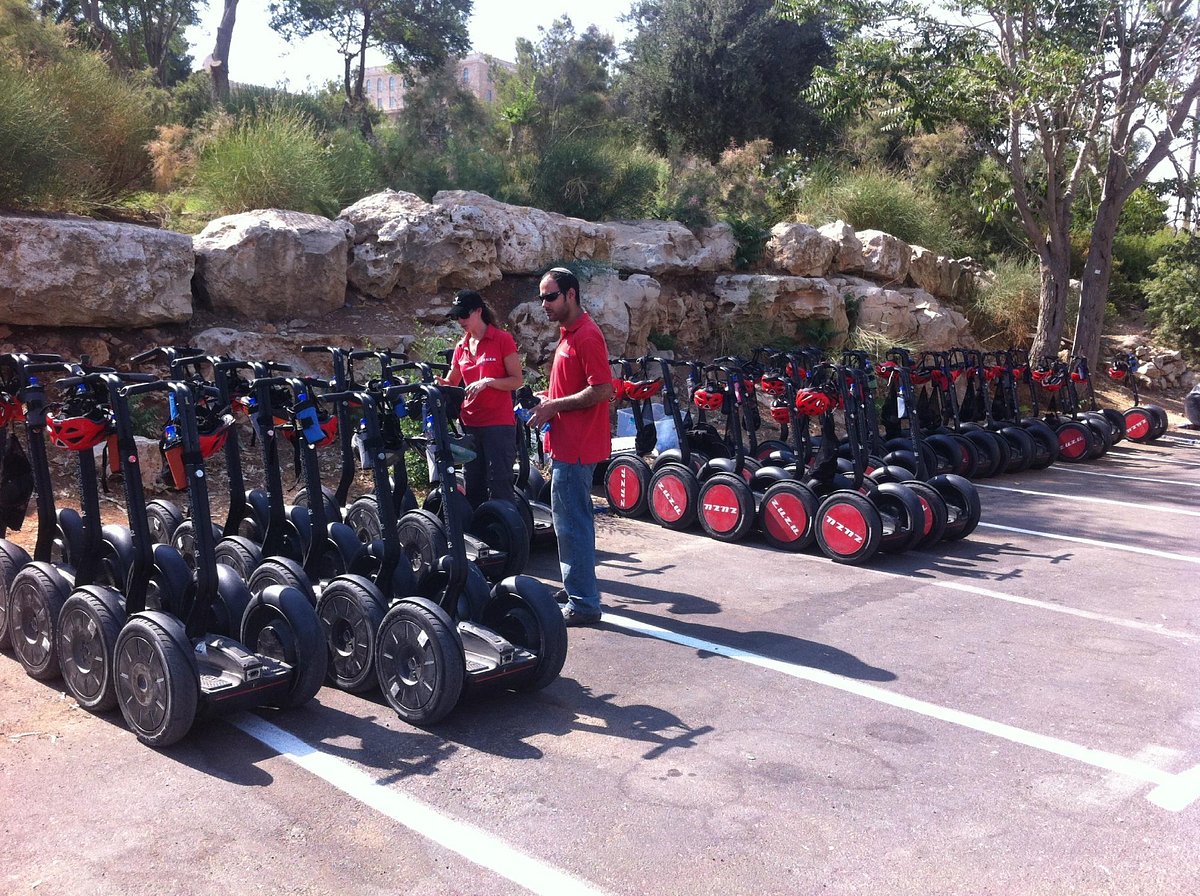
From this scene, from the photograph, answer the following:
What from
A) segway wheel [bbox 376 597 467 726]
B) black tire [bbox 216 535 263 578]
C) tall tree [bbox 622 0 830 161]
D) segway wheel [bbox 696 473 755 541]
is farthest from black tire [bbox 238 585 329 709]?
tall tree [bbox 622 0 830 161]

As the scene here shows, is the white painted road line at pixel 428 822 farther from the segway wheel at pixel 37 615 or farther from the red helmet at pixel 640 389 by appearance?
the red helmet at pixel 640 389

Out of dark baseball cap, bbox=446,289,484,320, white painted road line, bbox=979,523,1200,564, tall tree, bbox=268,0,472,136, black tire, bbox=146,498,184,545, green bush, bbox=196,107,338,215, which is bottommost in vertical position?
white painted road line, bbox=979,523,1200,564

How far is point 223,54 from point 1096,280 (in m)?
15.8

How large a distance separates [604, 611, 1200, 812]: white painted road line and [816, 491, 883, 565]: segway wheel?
2008 mm

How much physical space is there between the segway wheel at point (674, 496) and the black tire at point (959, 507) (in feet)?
6.06

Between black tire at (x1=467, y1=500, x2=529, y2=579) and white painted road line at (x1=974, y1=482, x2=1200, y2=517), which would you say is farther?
white painted road line at (x1=974, y1=482, x2=1200, y2=517)

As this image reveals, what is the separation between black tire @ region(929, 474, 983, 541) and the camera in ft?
24.8

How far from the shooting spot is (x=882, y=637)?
544 cm

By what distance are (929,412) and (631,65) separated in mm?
A: 15417

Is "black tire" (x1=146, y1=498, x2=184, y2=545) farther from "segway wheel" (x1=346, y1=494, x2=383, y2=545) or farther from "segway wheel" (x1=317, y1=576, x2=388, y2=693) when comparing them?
"segway wheel" (x1=317, y1=576, x2=388, y2=693)

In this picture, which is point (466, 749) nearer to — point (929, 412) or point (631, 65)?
point (929, 412)

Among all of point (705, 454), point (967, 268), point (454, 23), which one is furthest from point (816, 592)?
point (454, 23)

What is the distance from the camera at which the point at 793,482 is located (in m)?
7.35

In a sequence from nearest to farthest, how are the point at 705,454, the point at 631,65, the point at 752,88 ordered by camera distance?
the point at 705,454 → the point at 752,88 → the point at 631,65
